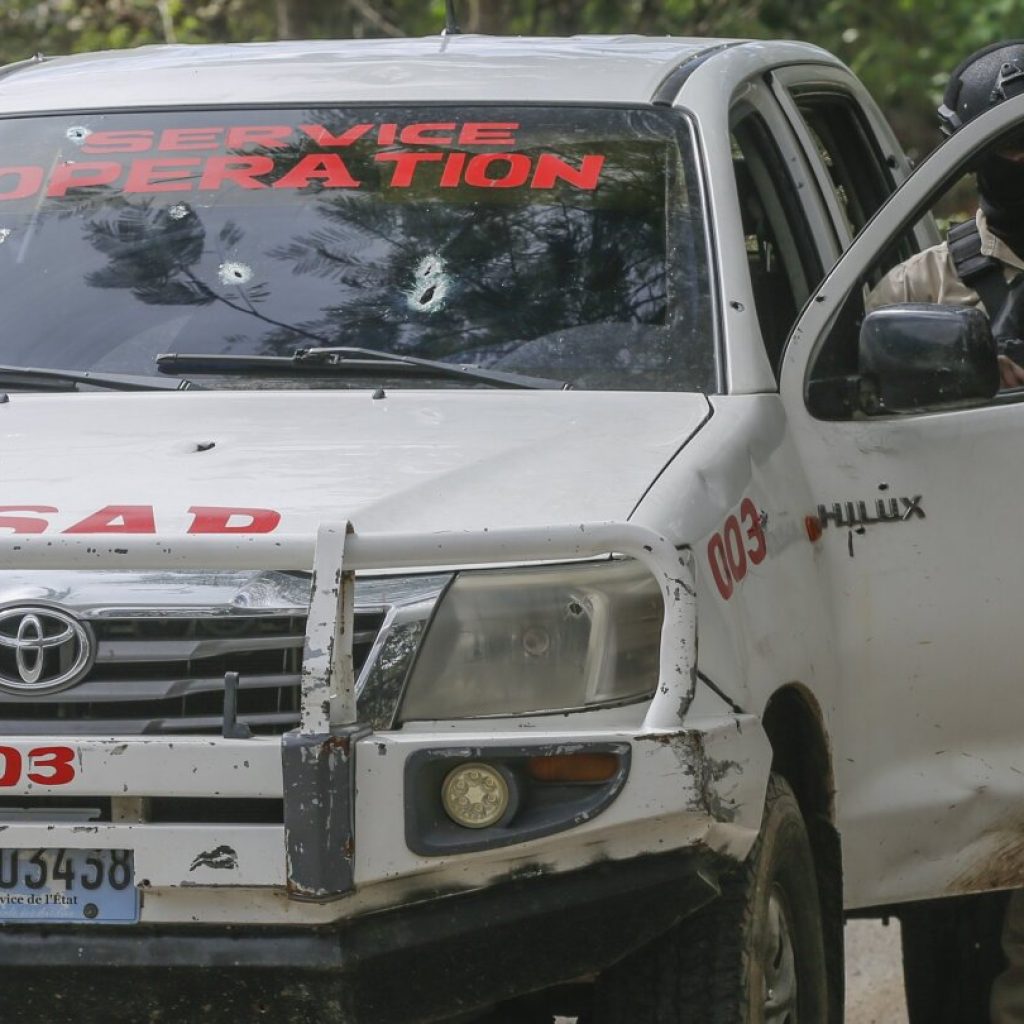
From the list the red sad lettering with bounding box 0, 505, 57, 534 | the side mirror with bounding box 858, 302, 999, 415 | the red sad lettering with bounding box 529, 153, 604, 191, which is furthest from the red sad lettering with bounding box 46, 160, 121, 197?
the side mirror with bounding box 858, 302, 999, 415

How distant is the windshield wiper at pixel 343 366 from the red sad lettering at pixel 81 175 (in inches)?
21.2

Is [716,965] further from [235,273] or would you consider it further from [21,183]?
[21,183]

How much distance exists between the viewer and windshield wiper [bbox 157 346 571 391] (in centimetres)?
374

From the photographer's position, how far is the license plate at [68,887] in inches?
112

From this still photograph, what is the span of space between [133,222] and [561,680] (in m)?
1.62

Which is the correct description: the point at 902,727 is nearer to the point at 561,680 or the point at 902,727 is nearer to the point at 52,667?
the point at 561,680

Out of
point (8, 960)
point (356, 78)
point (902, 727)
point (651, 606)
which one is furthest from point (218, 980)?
point (356, 78)

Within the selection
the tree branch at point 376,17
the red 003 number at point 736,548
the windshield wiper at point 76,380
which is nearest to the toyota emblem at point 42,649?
the red 003 number at point 736,548

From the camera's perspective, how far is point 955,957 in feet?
15.8

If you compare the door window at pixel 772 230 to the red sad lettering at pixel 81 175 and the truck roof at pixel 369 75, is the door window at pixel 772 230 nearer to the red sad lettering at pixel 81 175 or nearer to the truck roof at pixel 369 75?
the truck roof at pixel 369 75

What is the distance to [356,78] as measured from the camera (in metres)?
4.36

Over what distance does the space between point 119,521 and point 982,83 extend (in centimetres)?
245

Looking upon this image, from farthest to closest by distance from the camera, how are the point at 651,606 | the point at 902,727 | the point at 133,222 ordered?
the point at 133,222, the point at 902,727, the point at 651,606

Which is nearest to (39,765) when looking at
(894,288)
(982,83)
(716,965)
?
(716,965)
